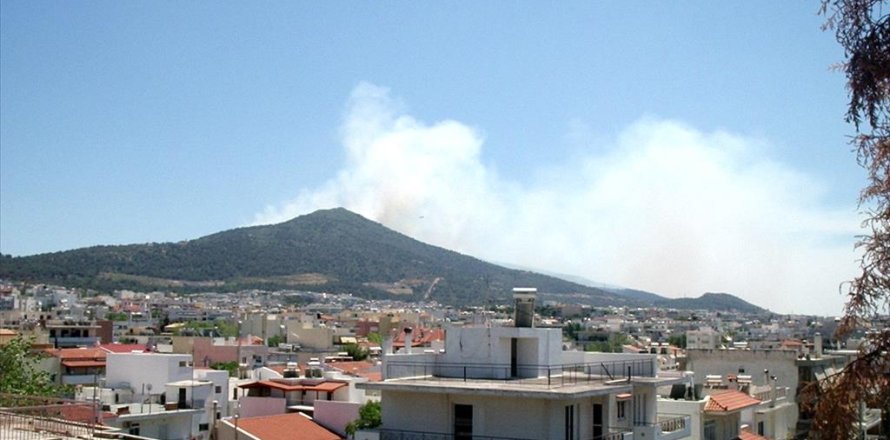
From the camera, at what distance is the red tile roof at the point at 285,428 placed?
3959cm

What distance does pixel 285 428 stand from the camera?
41.2m

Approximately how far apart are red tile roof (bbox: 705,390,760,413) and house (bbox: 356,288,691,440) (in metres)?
3.09

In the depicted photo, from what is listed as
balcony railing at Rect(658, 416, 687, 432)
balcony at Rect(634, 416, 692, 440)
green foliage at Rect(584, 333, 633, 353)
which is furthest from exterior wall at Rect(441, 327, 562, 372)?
green foliage at Rect(584, 333, 633, 353)

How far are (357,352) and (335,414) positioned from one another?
2483 inches

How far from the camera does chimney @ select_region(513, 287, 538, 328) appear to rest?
28703 millimetres

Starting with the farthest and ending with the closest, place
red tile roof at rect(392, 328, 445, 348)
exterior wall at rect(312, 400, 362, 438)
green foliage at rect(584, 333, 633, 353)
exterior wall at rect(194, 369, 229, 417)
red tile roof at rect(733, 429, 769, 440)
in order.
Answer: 1. green foliage at rect(584, 333, 633, 353)
2. red tile roof at rect(392, 328, 445, 348)
3. exterior wall at rect(194, 369, 229, 417)
4. exterior wall at rect(312, 400, 362, 438)
5. red tile roof at rect(733, 429, 769, 440)

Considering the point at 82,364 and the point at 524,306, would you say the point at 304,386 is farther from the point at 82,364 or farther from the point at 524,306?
the point at 524,306

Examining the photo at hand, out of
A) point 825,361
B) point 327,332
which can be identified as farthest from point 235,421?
→ point 327,332

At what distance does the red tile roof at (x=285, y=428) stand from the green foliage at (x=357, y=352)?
184 ft

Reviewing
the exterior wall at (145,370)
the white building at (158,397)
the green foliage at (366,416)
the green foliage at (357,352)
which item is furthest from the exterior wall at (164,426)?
the green foliage at (357,352)

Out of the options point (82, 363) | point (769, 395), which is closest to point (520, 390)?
point (769, 395)

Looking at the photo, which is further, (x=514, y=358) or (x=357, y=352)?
(x=357, y=352)

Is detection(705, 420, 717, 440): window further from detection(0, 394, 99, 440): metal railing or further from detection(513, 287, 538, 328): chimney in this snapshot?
detection(0, 394, 99, 440): metal railing

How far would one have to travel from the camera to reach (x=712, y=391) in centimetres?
3850
